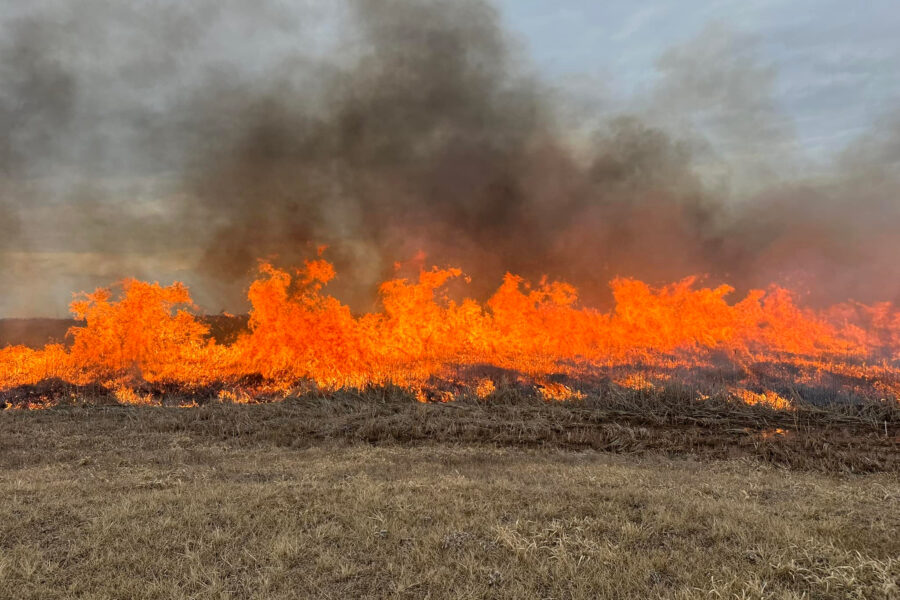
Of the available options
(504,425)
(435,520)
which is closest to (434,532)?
(435,520)

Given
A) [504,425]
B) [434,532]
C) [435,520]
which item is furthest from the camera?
[504,425]

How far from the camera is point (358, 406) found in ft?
103

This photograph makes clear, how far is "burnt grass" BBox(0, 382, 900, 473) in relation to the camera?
23.2 meters

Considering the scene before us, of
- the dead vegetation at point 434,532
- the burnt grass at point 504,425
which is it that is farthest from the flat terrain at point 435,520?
the burnt grass at point 504,425

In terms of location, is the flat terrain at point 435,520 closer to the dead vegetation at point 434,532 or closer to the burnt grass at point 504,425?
the dead vegetation at point 434,532

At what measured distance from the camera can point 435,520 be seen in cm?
1120

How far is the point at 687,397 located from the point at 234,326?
3532 centimetres

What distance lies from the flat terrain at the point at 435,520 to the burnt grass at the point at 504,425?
0.40 metres

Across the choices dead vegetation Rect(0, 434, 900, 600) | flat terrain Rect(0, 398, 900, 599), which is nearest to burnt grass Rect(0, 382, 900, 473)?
flat terrain Rect(0, 398, 900, 599)

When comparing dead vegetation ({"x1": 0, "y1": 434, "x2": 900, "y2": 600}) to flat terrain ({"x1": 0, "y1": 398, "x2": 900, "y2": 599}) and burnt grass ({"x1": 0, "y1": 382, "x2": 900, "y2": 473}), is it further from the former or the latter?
burnt grass ({"x1": 0, "y1": 382, "x2": 900, "y2": 473})

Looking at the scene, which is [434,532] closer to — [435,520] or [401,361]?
[435,520]

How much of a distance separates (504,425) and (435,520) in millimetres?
16223

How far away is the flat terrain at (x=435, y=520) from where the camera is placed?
8156mm

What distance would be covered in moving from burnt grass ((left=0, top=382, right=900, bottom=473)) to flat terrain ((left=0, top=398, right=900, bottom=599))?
1.31ft
